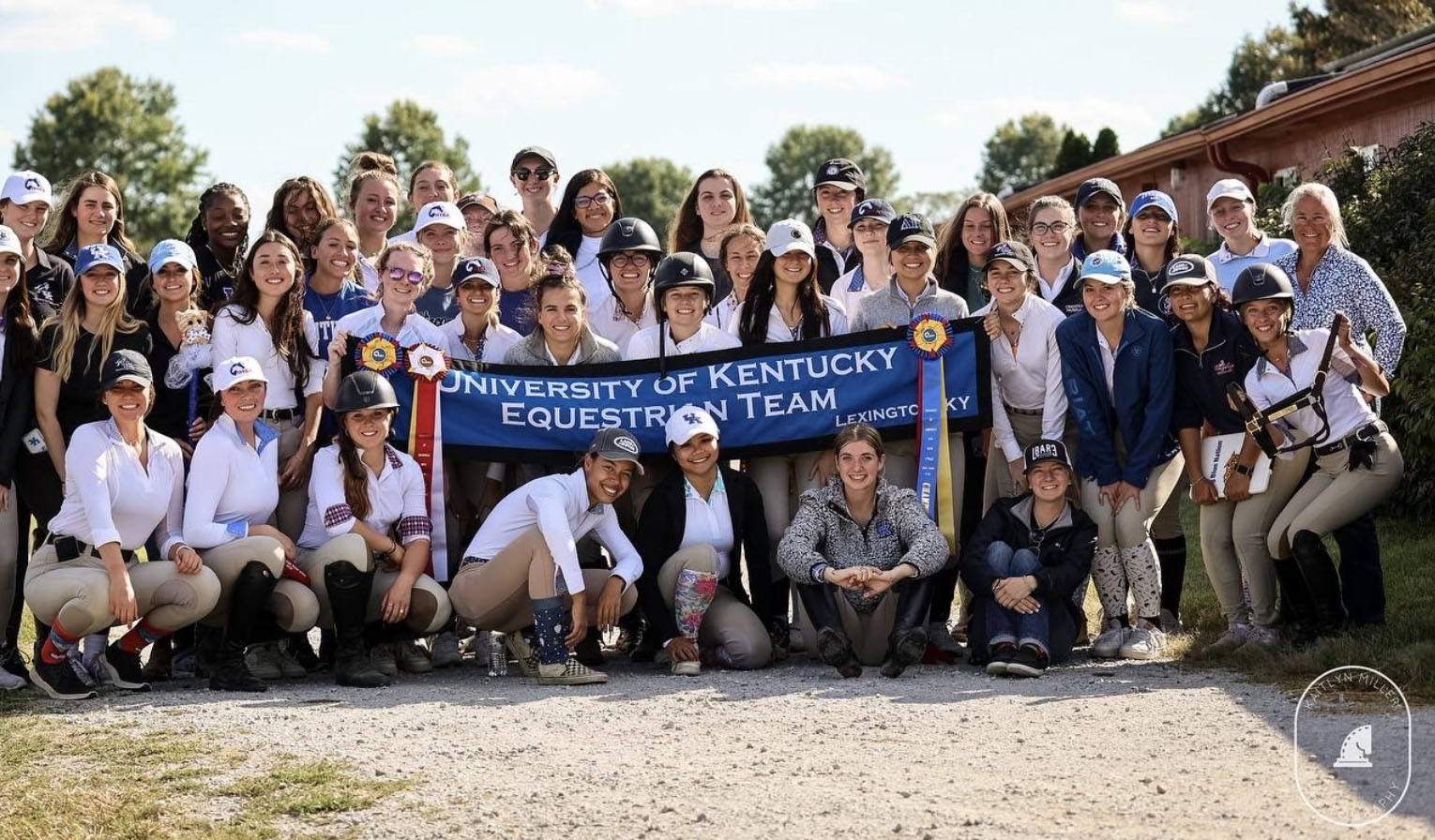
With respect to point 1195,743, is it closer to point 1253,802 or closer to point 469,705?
point 1253,802

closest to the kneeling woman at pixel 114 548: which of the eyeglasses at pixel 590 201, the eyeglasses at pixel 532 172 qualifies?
the eyeglasses at pixel 590 201

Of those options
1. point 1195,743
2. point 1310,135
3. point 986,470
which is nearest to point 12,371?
point 986,470

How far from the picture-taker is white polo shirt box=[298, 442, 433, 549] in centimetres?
823

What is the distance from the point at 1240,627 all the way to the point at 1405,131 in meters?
A: 11.8

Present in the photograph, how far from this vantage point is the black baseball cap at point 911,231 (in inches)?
351

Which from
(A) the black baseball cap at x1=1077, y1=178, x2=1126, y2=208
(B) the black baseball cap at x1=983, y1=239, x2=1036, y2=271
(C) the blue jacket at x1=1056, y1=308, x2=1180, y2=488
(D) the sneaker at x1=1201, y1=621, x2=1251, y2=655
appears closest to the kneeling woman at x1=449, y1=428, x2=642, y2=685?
(B) the black baseball cap at x1=983, y1=239, x2=1036, y2=271

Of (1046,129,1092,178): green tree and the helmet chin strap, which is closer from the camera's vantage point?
the helmet chin strap

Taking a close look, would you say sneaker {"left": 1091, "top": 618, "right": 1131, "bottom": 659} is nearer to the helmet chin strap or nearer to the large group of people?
the large group of people

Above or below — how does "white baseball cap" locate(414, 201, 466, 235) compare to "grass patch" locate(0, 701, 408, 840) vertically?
Result: above

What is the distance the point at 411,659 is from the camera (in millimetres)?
8523

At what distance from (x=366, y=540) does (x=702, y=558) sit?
5.63 feet

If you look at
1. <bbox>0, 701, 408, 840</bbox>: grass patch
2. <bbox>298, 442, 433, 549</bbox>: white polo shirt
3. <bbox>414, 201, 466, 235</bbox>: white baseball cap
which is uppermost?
<bbox>414, 201, 466, 235</bbox>: white baseball cap

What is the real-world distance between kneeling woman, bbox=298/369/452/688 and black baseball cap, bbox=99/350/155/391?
94cm

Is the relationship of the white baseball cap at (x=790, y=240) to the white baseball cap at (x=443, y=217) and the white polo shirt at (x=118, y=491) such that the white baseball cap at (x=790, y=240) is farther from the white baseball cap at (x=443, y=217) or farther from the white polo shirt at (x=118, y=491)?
the white polo shirt at (x=118, y=491)
